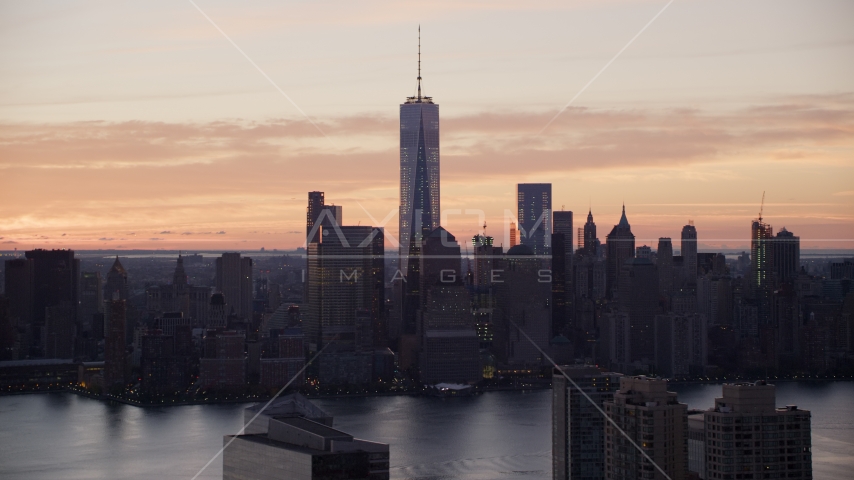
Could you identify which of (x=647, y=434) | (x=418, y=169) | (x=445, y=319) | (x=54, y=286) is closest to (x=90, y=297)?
(x=54, y=286)

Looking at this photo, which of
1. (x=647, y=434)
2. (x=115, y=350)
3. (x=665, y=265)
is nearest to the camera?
(x=647, y=434)

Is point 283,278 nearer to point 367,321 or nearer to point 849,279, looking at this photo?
point 367,321

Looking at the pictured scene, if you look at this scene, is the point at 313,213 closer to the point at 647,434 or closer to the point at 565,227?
the point at 565,227

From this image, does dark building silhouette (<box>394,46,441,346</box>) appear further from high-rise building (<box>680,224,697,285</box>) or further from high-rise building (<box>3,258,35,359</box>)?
high-rise building (<box>3,258,35,359</box>)

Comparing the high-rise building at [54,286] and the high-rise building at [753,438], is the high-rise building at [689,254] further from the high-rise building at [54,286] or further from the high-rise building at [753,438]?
the high-rise building at [753,438]

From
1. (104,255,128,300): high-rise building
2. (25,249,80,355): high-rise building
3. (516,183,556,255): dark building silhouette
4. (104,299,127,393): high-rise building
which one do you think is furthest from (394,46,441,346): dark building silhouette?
(104,299,127,393): high-rise building

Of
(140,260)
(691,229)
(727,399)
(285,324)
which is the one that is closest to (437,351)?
(285,324)
